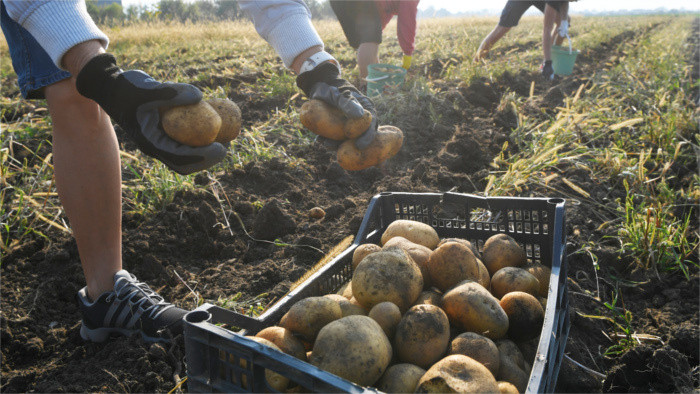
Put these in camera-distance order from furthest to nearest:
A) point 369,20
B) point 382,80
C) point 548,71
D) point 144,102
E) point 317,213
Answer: point 548,71 < point 369,20 < point 382,80 < point 317,213 < point 144,102

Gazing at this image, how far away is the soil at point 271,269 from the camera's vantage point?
1.63 metres

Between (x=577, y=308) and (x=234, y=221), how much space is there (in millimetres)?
1772

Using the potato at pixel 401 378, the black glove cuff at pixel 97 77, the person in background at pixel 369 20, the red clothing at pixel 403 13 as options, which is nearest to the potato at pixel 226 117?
the black glove cuff at pixel 97 77

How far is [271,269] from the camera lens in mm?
2262

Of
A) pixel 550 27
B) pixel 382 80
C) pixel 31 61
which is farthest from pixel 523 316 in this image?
pixel 550 27

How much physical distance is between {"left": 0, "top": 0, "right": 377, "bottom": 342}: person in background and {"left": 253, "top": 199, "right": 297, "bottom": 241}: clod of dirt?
80cm

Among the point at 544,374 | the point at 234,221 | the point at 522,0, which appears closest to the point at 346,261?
the point at 544,374

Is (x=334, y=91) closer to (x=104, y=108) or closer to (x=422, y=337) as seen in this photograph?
(x=104, y=108)

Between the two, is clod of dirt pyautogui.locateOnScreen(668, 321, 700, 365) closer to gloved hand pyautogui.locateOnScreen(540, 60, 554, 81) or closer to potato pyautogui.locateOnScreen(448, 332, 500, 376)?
potato pyautogui.locateOnScreen(448, 332, 500, 376)

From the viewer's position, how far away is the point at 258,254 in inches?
96.7

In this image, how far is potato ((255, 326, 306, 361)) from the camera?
123 cm

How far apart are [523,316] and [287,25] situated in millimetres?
1318

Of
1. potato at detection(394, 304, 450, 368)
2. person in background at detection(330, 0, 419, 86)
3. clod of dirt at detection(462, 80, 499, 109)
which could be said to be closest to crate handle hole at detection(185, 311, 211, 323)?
potato at detection(394, 304, 450, 368)

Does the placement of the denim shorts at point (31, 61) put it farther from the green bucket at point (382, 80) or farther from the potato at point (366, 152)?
the green bucket at point (382, 80)
